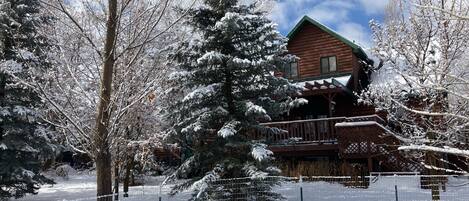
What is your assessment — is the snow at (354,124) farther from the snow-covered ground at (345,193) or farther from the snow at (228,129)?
the snow at (228,129)

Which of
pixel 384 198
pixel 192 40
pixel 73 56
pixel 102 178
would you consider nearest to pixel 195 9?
pixel 192 40

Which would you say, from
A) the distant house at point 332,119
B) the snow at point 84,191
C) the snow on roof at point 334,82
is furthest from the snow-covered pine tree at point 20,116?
the snow on roof at point 334,82

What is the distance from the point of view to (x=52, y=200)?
637 inches

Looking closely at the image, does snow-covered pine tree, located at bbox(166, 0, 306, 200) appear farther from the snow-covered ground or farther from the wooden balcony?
the wooden balcony

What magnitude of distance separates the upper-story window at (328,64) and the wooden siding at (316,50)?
0.18 m

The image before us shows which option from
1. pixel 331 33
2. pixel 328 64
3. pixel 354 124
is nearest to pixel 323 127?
pixel 354 124

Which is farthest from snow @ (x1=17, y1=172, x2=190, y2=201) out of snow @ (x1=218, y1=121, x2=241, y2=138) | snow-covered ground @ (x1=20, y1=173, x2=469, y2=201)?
snow @ (x1=218, y1=121, x2=241, y2=138)

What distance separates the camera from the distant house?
671 inches

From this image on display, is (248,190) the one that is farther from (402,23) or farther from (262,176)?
(402,23)

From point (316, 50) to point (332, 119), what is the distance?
5559mm

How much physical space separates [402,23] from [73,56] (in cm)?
906

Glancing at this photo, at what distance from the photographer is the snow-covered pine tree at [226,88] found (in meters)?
11.6

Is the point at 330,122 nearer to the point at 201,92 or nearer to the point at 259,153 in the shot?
the point at 201,92

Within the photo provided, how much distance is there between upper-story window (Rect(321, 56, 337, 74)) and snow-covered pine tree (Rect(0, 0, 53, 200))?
1288cm
